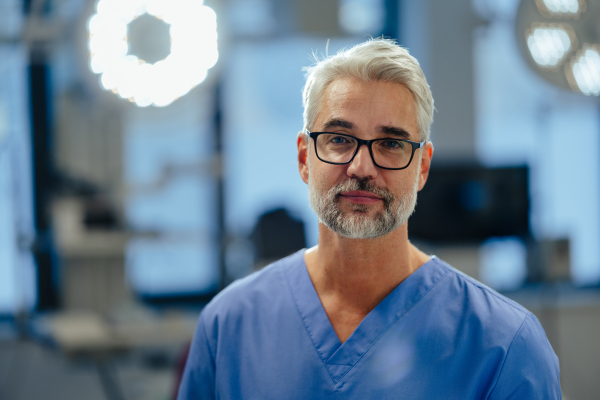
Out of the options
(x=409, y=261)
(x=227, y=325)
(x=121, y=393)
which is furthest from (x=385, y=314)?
(x=121, y=393)

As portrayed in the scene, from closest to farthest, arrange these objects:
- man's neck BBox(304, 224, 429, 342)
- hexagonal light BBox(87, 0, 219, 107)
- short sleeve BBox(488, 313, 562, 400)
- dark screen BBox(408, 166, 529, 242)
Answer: short sleeve BBox(488, 313, 562, 400) → man's neck BBox(304, 224, 429, 342) → hexagonal light BBox(87, 0, 219, 107) → dark screen BBox(408, 166, 529, 242)

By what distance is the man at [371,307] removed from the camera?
2.85 ft

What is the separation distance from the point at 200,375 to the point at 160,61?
2.81 feet

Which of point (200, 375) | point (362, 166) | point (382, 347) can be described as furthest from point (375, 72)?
point (200, 375)

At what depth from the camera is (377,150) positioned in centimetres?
88

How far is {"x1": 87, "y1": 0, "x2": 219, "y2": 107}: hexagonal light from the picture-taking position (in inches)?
52.7

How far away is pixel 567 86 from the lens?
5.23ft

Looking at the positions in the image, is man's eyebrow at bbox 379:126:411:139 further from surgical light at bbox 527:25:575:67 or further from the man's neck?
surgical light at bbox 527:25:575:67

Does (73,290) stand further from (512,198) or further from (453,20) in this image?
(453,20)

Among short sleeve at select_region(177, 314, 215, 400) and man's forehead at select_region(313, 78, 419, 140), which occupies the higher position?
man's forehead at select_region(313, 78, 419, 140)

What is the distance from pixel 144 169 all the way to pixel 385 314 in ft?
6.94

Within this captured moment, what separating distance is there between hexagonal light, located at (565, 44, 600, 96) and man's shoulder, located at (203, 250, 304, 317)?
108cm

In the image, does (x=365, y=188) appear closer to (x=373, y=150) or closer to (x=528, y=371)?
(x=373, y=150)

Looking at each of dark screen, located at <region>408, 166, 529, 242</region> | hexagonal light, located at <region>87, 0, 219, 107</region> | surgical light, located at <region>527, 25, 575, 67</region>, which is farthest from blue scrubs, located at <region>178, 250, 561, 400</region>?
dark screen, located at <region>408, 166, 529, 242</region>
